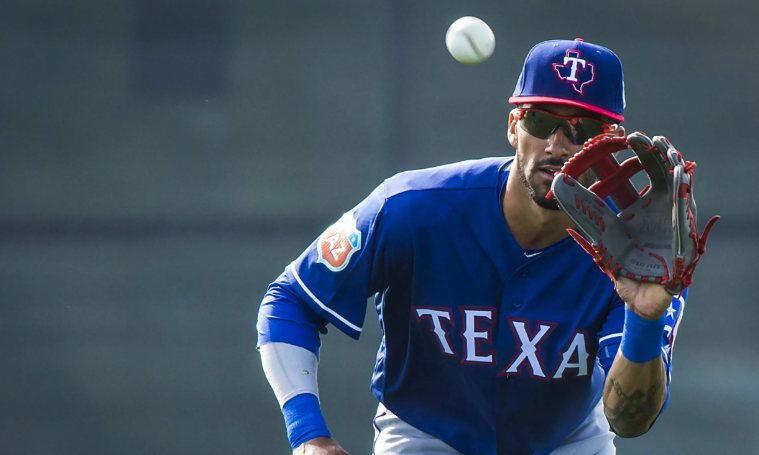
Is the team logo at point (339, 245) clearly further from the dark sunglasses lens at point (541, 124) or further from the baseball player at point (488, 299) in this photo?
the dark sunglasses lens at point (541, 124)

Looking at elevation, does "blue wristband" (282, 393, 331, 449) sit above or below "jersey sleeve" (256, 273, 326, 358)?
below

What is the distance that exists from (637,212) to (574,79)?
39 cm

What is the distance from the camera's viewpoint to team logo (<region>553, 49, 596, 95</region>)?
231 centimetres

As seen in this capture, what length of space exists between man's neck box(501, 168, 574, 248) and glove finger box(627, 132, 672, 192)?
0.34 meters

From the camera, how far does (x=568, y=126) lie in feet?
7.61

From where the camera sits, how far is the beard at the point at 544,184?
229 cm

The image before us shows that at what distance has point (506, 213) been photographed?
2.47 metres

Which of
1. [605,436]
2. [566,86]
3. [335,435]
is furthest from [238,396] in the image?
[566,86]

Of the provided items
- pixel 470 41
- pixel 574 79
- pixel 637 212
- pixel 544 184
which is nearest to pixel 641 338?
pixel 637 212

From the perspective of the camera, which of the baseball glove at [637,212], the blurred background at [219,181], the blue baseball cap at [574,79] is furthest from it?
the blurred background at [219,181]

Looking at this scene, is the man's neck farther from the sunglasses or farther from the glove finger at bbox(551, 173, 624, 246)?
the glove finger at bbox(551, 173, 624, 246)

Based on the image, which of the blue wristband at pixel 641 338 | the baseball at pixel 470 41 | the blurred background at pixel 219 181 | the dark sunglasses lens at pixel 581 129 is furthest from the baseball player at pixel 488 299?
the blurred background at pixel 219 181

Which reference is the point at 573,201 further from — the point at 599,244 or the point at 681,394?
the point at 681,394

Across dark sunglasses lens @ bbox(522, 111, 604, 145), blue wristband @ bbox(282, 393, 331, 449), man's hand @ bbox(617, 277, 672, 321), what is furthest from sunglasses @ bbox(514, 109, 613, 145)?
blue wristband @ bbox(282, 393, 331, 449)
